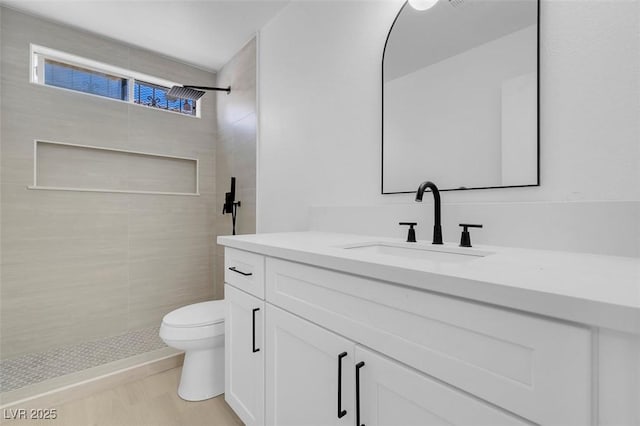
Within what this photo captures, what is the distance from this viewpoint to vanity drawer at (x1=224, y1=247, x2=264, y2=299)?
1157 millimetres

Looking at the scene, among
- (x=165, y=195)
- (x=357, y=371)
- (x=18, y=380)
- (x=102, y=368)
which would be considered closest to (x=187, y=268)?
(x=165, y=195)

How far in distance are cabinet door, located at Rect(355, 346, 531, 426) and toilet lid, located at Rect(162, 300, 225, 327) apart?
1.23m

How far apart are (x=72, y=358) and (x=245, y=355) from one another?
1.61 m

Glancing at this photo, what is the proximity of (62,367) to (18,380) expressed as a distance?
20 cm

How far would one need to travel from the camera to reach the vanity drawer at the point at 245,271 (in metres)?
1.16

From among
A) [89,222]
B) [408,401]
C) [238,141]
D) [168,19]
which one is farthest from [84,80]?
[408,401]

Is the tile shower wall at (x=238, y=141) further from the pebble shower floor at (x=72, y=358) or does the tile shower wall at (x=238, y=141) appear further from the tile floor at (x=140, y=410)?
the tile floor at (x=140, y=410)

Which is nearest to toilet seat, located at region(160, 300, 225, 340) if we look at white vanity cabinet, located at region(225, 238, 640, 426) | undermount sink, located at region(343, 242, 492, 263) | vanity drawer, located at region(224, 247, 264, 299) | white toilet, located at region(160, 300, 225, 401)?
white toilet, located at region(160, 300, 225, 401)

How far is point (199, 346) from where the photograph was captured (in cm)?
168

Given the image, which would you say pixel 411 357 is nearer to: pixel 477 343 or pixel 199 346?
pixel 477 343

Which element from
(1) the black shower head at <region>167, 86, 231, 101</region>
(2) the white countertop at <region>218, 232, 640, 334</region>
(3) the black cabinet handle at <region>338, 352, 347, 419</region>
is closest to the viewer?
(2) the white countertop at <region>218, 232, 640, 334</region>

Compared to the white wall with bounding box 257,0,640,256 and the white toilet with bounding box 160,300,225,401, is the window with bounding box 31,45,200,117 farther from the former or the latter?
the white toilet with bounding box 160,300,225,401

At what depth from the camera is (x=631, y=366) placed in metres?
0.40

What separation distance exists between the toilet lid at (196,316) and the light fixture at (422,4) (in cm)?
189
